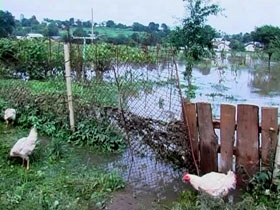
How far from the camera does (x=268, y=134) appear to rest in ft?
11.5

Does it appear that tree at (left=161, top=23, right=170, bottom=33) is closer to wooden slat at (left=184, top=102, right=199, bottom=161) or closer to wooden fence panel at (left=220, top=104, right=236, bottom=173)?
wooden slat at (left=184, top=102, right=199, bottom=161)

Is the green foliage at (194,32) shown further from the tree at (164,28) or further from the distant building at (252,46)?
the distant building at (252,46)

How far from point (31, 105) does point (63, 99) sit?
69cm

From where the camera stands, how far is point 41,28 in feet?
42.3

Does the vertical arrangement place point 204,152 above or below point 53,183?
above

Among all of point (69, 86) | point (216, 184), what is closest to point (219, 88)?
point (69, 86)

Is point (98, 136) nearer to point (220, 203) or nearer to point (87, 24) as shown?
point (220, 203)

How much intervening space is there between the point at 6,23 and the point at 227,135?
433 inches

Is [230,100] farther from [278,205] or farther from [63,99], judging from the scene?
[278,205]

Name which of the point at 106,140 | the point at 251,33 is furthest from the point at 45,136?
the point at 251,33

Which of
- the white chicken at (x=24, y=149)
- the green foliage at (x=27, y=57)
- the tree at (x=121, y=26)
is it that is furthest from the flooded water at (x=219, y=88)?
the green foliage at (x=27, y=57)

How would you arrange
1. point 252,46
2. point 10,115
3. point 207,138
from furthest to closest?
1. point 252,46
2. point 10,115
3. point 207,138

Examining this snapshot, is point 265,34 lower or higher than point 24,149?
higher

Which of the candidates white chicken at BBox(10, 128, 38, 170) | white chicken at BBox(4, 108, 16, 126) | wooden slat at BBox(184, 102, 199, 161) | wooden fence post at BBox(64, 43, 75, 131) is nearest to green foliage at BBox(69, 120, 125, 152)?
wooden fence post at BBox(64, 43, 75, 131)
